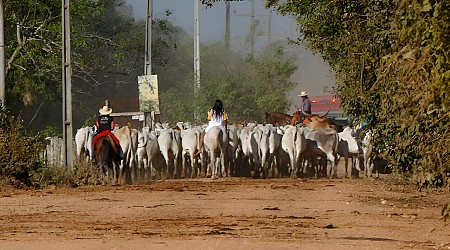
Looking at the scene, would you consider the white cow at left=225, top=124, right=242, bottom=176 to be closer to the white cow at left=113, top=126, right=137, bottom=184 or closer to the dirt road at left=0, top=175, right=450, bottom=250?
the white cow at left=113, top=126, right=137, bottom=184

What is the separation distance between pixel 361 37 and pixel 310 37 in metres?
5.46

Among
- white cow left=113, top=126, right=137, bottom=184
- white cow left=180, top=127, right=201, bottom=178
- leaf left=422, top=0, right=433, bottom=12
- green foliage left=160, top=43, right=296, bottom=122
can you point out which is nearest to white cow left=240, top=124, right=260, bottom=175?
white cow left=180, top=127, right=201, bottom=178

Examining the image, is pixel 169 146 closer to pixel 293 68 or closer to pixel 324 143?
pixel 324 143

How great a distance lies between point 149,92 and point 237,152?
7019mm

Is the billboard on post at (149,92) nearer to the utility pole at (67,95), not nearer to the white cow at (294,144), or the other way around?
the white cow at (294,144)

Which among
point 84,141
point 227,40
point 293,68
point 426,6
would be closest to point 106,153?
point 84,141

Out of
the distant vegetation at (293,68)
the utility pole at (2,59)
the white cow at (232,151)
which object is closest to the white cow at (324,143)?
the white cow at (232,151)

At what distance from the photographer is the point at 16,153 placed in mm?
22375

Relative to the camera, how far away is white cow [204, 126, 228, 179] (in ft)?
90.2

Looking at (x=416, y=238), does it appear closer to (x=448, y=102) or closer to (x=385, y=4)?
(x=385, y=4)

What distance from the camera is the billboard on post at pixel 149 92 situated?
→ 3569 cm

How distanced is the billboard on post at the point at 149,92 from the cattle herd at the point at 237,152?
5.03 metres

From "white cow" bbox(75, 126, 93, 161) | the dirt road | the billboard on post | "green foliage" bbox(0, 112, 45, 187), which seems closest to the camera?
the dirt road

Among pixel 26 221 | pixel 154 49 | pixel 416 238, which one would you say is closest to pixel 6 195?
pixel 26 221
